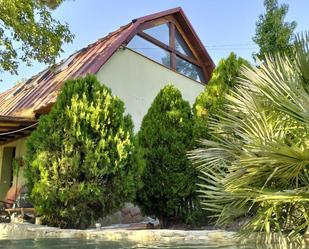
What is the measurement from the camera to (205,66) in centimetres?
1655

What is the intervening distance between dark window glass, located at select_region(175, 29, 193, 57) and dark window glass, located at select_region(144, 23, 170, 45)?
0.67 m

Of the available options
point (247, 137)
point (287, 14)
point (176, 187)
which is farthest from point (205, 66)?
point (247, 137)

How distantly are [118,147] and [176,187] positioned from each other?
170cm

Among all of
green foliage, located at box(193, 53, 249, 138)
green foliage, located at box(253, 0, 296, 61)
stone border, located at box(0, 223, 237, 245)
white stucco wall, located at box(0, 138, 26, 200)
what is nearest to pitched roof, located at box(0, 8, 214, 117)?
white stucco wall, located at box(0, 138, 26, 200)

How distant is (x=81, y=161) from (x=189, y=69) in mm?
9532

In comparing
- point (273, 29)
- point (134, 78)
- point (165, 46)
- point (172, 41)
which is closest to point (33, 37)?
point (134, 78)

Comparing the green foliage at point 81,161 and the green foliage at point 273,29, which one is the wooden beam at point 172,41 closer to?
the green foliage at point 273,29

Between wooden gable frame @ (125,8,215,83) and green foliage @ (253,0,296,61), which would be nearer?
green foliage @ (253,0,296,61)

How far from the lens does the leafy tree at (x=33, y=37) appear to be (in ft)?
33.2

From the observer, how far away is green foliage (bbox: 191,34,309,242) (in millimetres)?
4297

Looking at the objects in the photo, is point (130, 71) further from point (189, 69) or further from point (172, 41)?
point (189, 69)

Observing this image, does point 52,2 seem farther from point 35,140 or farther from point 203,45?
point 203,45

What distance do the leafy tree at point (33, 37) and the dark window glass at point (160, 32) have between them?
4013 millimetres

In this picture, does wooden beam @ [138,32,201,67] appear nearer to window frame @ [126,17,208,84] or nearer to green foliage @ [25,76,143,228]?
window frame @ [126,17,208,84]
